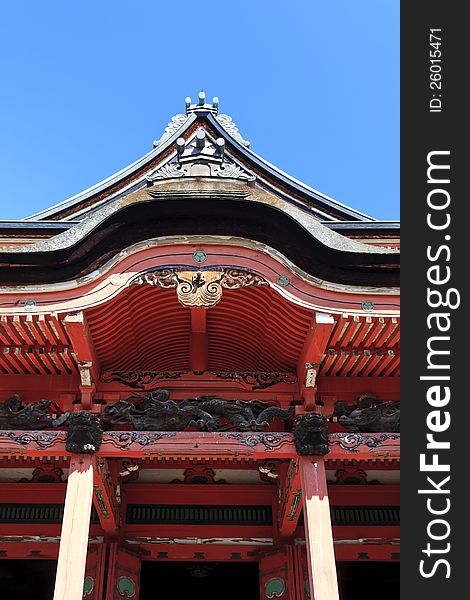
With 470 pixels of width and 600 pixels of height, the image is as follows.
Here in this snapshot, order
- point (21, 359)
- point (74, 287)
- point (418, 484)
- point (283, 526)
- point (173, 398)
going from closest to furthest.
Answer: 1. point (418, 484)
2. point (74, 287)
3. point (21, 359)
4. point (173, 398)
5. point (283, 526)

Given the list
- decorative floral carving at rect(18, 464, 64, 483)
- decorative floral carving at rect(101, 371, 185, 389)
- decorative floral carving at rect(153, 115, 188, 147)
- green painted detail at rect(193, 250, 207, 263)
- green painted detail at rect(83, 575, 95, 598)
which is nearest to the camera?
green painted detail at rect(193, 250, 207, 263)

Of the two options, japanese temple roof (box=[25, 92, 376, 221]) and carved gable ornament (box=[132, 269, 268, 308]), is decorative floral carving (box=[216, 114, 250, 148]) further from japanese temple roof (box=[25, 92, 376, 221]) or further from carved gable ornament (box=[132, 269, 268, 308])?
carved gable ornament (box=[132, 269, 268, 308])

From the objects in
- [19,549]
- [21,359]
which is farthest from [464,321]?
[19,549]

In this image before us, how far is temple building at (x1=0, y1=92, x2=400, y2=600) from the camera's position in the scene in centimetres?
706

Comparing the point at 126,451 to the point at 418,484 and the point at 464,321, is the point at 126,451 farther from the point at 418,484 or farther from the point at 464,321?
the point at 464,321

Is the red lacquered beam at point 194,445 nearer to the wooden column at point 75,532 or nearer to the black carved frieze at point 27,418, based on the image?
the black carved frieze at point 27,418

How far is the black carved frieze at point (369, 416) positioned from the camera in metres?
7.47

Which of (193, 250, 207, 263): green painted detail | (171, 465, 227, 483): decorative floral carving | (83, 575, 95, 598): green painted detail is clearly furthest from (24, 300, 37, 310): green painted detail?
(83, 575, 95, 598): green painted detail

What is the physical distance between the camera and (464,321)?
5719 mm

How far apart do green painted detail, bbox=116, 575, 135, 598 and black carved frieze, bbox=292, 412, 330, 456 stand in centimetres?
374

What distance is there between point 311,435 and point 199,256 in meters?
2.66

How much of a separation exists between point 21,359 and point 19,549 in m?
3.44

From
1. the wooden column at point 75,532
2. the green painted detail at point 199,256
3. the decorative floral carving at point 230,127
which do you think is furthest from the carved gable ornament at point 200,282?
the decorative floral carving at point 230,127

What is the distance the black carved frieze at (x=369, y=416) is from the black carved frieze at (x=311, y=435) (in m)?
0.39
